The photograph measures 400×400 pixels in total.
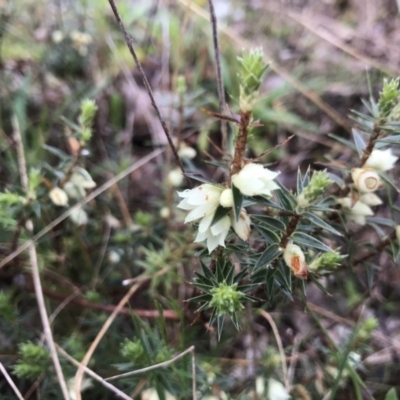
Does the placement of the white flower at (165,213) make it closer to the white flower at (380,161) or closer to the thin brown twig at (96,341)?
the thin brown twig at (96,341)

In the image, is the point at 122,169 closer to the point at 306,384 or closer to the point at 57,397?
the point at 57,397

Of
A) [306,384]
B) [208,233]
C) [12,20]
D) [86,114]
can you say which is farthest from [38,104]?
[306,384]

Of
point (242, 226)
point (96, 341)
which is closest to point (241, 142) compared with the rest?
point (242, 226)

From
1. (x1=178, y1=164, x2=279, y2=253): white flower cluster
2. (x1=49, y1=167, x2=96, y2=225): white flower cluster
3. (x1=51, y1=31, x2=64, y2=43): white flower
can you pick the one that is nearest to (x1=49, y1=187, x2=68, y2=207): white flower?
(x1=49, y1=167, x2=96, y2=225): white flower cluster

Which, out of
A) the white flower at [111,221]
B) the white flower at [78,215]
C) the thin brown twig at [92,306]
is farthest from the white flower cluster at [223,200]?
the white flower at [111,221]

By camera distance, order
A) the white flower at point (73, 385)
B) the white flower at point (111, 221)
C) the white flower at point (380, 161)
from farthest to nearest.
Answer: the white flower at point (111, 221)
the white flower at point (73, 385)
the white flower at point (380, 161)

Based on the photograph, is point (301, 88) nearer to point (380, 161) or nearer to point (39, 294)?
point (380, 161)

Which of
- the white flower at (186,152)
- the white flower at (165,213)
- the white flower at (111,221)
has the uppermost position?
the white flower at (186,152)

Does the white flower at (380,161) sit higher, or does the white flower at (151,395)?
the white flower at (380,161)
